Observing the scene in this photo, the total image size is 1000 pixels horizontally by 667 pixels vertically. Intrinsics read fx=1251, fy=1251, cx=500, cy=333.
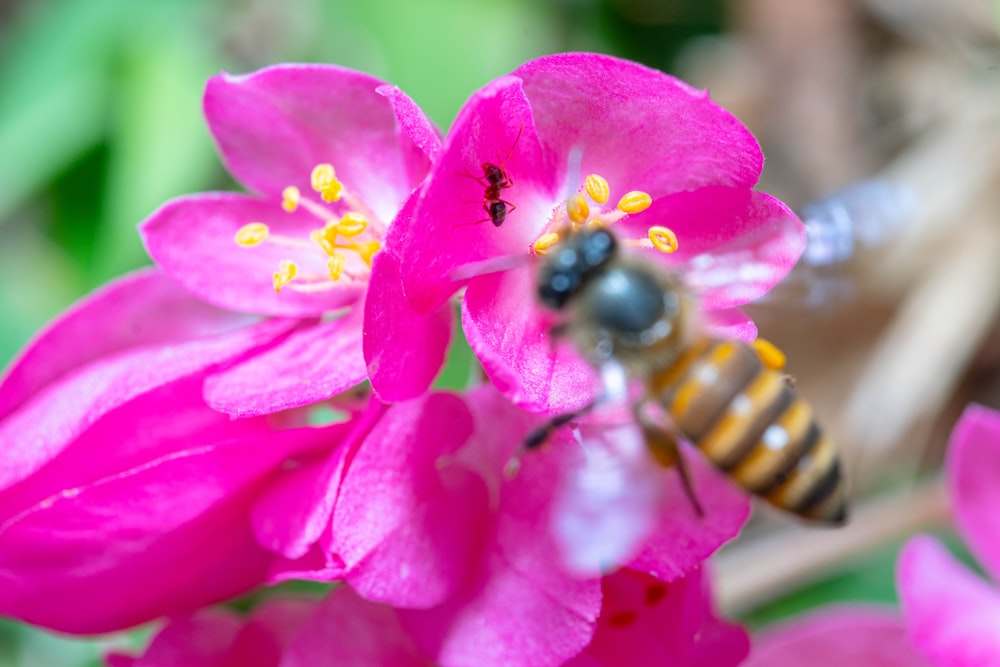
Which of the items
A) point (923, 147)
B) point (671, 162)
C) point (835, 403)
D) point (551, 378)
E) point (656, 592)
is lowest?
point (835, 403)

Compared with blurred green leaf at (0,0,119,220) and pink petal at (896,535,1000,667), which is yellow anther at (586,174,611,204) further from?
blurred green leaf at (0,0,119,220)

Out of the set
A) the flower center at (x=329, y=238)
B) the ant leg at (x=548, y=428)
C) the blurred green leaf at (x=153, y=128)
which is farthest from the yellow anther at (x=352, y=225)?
the blurred green leaf at (x=153, y=128)

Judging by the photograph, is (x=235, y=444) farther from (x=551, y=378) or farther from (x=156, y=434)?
(x=551, y=378)

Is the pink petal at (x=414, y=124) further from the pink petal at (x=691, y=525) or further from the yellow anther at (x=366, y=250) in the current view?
the pink petal at (x=691, y=525)

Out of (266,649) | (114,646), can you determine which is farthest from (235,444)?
(114,646)

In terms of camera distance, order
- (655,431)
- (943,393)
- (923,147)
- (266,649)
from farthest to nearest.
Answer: (923,147)
(943,393)
(266,649)
(655,431)

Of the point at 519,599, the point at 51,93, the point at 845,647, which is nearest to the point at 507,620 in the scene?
the point at 519,599

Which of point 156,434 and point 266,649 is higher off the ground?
point 156,434
